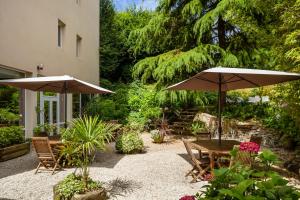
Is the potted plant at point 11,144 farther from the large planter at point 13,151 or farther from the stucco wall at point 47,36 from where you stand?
the stucco wall at point 47,36

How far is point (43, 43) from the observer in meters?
13.6

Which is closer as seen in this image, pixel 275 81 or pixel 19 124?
pixel 275 81

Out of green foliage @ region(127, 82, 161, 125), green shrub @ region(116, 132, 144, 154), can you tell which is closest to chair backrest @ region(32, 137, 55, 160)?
green shrub @ region(116, 132, 144, 154)

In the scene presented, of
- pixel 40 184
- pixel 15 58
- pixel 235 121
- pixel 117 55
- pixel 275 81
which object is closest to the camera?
pixel 40 184

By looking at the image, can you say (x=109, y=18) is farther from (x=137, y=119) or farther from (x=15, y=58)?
(x=15, y=58)

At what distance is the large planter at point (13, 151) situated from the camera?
962 centimetres

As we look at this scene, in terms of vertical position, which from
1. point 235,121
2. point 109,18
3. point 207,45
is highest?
point 109,18

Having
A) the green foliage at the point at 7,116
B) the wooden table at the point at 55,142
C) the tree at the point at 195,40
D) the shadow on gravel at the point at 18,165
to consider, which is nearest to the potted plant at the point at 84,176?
the wooden table at the point at 55,142

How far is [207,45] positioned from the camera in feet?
48.6

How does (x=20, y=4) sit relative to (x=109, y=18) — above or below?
below

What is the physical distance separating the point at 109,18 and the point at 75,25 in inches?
338

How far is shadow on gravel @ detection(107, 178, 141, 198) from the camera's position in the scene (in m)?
6.33

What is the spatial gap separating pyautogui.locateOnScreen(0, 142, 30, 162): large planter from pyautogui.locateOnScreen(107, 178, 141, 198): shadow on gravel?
4.22 metres

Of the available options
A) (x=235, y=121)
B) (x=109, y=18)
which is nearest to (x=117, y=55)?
(x=109, y=18)
